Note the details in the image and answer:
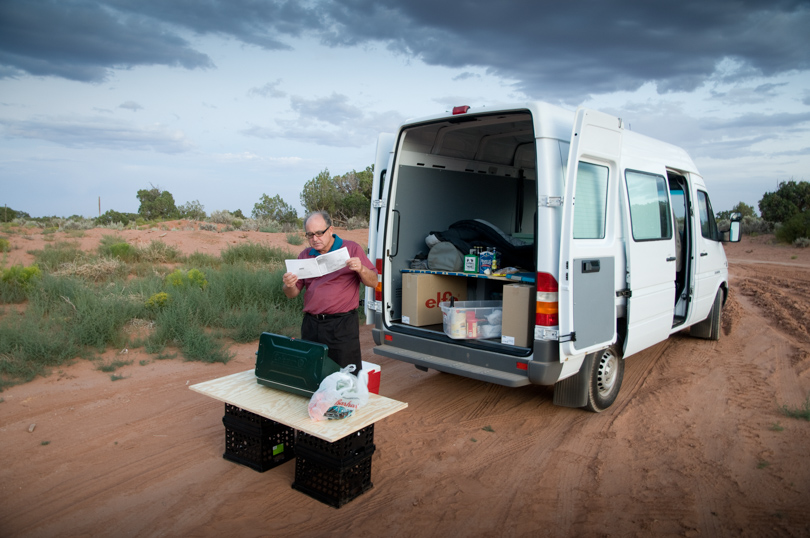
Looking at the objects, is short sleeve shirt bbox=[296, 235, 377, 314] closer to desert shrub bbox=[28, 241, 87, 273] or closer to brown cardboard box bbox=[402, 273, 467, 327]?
brown cardboard box bbox=[402, 273, 467, 327]

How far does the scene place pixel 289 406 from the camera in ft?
11.4

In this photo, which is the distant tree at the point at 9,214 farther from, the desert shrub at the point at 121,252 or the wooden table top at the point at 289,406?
the wooden table top at the point at 289,406

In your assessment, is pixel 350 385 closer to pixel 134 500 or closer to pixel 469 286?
pixel 134 500

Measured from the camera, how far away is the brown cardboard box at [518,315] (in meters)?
4.34

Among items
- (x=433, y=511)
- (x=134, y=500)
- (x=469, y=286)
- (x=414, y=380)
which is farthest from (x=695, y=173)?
(x=134, y=500)

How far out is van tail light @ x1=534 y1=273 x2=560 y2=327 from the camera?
403 centimetres

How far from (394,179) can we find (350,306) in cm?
160

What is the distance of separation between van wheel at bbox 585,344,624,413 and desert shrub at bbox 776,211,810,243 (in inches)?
861

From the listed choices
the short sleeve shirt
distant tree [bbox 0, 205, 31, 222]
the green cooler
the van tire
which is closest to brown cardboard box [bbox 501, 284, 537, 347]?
the short sleeve shirt

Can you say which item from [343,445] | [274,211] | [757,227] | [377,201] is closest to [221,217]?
[274,211]

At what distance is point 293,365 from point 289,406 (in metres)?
0.27

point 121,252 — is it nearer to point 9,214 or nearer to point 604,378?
point 604,378

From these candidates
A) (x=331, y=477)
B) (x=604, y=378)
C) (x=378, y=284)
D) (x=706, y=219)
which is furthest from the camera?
(x=706, y=219)

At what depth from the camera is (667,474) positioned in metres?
3.85
